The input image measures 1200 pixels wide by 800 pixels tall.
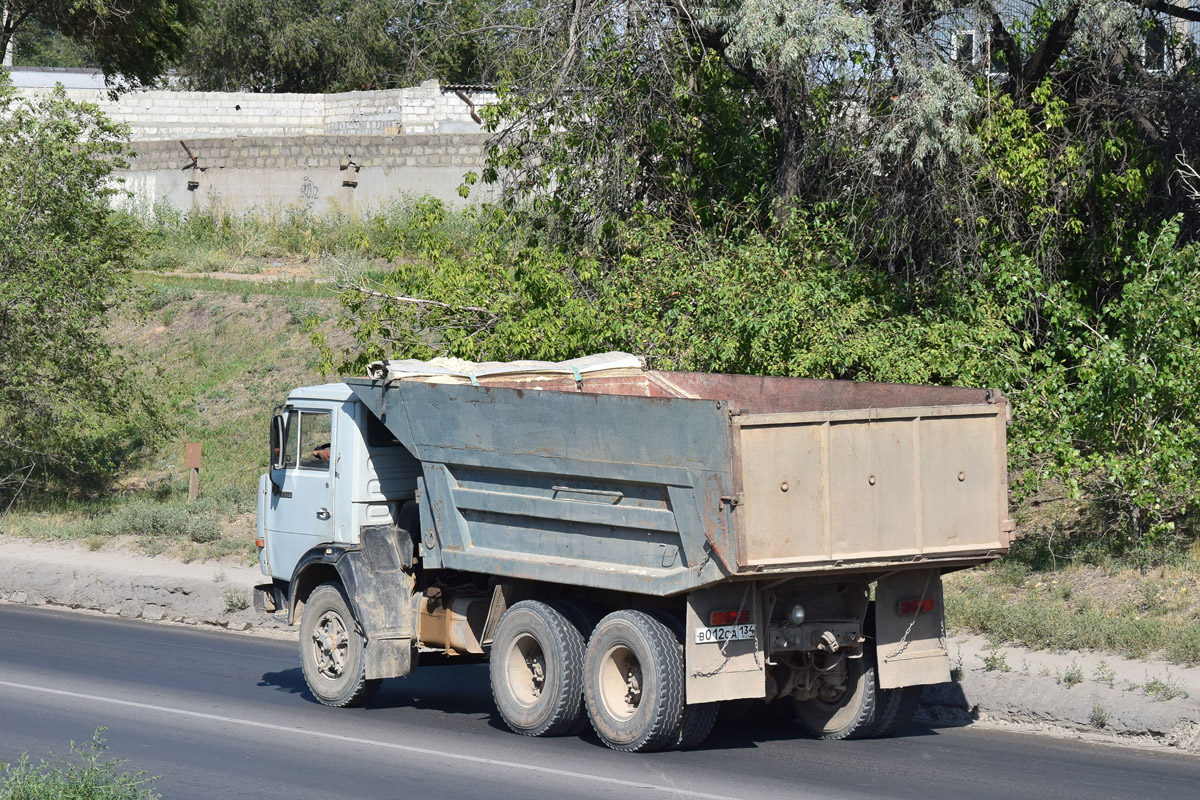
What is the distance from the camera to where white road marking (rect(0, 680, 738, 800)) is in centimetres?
792

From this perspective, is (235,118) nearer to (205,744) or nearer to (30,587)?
(30,587)

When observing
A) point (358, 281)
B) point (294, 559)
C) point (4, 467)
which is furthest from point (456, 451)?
point (4, 467)

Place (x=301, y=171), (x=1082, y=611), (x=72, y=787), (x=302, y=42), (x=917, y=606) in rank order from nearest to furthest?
(x=72, y=787)
(x=917, y=606)
(x=1082, y=611)
(x=301, y=171)
(x=302, y=42)

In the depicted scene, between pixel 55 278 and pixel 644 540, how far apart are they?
562 inches

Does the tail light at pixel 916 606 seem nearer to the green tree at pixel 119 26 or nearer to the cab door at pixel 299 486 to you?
the cab door at pixel 299 486

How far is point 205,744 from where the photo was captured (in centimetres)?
912

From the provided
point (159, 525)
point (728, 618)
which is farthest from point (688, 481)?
point (159, 525)

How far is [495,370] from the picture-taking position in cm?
1055

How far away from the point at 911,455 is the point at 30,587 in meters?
12.8

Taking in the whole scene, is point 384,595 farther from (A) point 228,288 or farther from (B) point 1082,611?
(A) point 228,288

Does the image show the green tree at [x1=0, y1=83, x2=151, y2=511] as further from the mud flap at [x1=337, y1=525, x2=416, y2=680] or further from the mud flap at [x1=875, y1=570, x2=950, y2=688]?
the mud flap at [x1=875, y1=570, x2=950, y2=688]

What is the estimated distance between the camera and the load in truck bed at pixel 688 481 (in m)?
8.12

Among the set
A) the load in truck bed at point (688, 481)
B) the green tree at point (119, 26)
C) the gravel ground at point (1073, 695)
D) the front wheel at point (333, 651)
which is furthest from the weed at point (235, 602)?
the green tree at point (119, 26)

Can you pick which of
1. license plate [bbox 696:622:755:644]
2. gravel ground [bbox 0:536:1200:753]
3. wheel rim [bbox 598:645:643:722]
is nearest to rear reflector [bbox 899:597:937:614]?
license plate [bbox 696:622:755:644]
